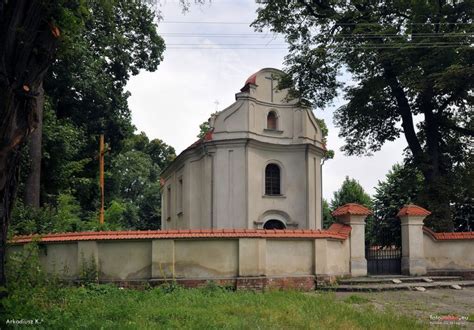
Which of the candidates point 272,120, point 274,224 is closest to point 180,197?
point 274,224

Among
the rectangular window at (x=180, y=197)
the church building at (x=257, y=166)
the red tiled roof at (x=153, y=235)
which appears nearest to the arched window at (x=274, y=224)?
the church building at (x=257, y=166)

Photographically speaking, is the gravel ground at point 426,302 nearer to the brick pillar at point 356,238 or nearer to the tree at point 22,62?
the brick pillar at point 356,238

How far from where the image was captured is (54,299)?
31.6 feet

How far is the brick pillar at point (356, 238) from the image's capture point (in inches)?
635

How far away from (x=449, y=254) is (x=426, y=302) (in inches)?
235

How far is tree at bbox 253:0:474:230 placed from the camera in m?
20.0

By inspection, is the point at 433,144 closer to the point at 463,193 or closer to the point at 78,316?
the point at 463,193

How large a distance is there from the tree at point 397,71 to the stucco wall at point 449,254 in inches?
89.0

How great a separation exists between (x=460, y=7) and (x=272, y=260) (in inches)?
515

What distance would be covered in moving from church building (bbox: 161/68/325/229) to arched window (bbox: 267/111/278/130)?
52 millimetres

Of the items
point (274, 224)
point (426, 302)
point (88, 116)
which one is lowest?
point (426, 302)

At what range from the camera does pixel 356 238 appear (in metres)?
16.2

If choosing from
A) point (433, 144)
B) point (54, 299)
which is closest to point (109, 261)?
point (54, 299)

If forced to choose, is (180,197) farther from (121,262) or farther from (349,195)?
(121,262)
